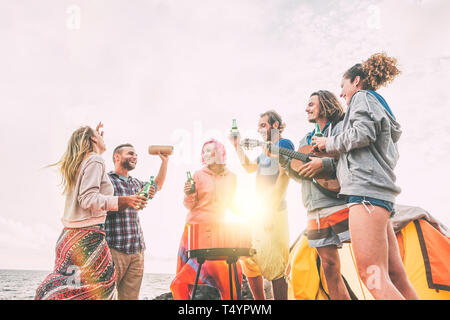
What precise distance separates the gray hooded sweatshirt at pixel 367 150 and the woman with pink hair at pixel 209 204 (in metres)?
1.37

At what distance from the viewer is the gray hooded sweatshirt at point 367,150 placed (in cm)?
189

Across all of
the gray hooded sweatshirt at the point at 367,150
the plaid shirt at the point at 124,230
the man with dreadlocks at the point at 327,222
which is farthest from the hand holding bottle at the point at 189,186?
the gray hooded sweatshirt at the point at 367,150

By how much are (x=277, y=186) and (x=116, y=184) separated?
1.81m

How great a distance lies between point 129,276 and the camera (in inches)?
130

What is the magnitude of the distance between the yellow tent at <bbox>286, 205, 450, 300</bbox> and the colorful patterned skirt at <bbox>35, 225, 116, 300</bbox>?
206 centimetres

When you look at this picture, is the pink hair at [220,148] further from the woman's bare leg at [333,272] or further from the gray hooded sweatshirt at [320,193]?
the woman's bare leg at [333,272]

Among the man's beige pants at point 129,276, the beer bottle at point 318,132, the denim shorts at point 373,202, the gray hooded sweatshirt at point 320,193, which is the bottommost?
the man's beige pants at point 129,276

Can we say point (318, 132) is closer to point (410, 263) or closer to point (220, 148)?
point (220, 148)

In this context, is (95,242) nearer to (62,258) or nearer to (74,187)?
(62,258)

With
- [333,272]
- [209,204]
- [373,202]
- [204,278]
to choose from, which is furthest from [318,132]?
[204,278]

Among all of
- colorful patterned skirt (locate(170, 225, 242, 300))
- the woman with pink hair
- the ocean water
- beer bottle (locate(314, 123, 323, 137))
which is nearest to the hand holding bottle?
the woman with pink hair

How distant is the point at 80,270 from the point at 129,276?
1.07m
